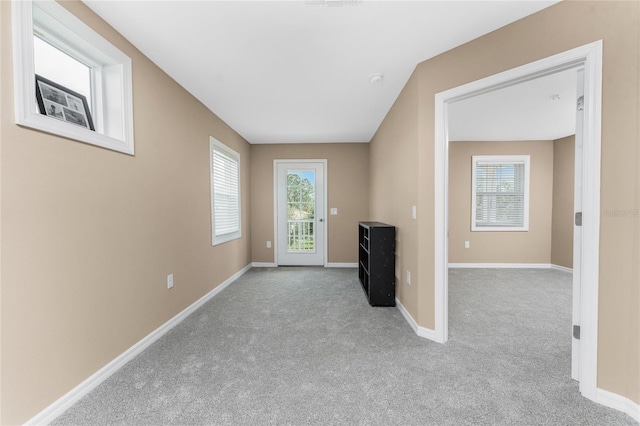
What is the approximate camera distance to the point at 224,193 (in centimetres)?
356

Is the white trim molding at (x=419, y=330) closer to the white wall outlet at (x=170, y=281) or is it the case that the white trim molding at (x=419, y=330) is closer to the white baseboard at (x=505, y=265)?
the white wall outlet at (x=170, y=281)

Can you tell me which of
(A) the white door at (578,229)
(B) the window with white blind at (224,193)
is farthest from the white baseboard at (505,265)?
(B) the window with white blind at (224,193)

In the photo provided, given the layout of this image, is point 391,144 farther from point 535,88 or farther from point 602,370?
point 602,370

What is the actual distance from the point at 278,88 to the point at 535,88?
2.73m

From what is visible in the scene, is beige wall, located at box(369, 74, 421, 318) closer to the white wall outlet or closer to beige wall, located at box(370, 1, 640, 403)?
beige wall, located at box(370, 1, 640, 403)

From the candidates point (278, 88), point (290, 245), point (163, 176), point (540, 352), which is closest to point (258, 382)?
point (163, 176)

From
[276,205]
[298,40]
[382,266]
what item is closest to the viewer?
[298,40]

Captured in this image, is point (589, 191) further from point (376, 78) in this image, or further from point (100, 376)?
point (100, 376)

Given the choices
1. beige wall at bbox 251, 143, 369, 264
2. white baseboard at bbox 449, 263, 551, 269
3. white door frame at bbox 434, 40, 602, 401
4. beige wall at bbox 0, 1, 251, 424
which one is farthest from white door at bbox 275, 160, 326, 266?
white door frame at bbox 434, 40, 602, 401

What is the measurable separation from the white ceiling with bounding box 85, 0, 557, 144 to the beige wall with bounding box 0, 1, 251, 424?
10.1 inches

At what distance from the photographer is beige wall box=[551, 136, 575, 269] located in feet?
13.8

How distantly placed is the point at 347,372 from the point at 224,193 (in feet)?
9.30

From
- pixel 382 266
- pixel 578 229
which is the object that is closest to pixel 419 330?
pixel 382 266

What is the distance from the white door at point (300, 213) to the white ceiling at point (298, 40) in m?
1.90
